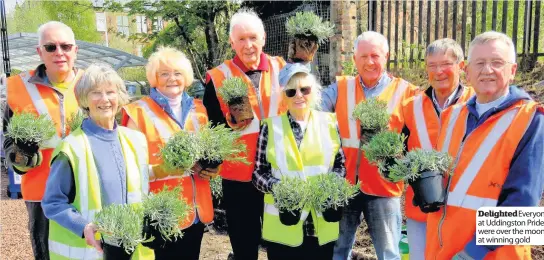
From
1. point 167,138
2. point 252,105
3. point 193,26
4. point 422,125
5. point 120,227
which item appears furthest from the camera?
point 193,26

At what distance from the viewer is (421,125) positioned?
3475mm

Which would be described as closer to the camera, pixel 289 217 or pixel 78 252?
pixel 78 252

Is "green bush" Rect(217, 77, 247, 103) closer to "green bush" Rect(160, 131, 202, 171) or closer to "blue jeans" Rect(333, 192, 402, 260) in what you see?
"green bush" Rect(160, 131, 202, 171)

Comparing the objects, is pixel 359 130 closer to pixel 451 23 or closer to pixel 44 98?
pixel 44 98

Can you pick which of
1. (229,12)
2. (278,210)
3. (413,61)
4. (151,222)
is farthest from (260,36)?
(229,12)

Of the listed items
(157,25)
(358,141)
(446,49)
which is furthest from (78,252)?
(157,25)

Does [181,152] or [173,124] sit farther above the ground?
[173,124]

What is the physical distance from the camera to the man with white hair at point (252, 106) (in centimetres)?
391

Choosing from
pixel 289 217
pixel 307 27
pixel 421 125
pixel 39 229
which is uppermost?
pixel 307 27

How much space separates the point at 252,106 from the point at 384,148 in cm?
123

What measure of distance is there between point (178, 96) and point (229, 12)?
779 cm

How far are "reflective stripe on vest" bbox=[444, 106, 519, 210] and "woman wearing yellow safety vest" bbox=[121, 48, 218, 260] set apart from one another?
1544mm

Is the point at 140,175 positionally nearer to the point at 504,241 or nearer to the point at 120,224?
the point at 120,224

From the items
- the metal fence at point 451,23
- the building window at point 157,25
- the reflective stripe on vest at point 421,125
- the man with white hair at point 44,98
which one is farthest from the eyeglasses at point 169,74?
the building window at point 157,25
